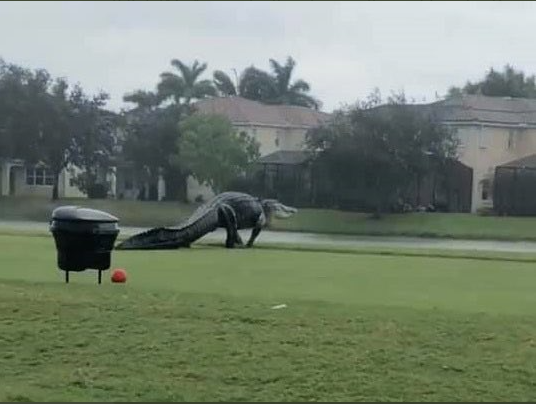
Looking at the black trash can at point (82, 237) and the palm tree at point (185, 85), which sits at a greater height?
the palm tree at point (185, 85)

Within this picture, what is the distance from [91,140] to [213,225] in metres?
32.8

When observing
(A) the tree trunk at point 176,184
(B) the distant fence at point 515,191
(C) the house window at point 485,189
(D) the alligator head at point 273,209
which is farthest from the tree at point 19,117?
(D) the alligator head at point 273,209

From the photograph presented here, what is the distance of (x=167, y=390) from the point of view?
25.9 ft

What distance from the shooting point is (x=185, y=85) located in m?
74.0

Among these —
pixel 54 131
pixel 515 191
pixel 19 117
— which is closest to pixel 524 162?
pixel 515 191

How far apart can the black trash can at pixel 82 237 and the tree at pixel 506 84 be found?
59442 mm

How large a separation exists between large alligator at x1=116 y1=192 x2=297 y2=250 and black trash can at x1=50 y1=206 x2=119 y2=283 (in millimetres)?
10436

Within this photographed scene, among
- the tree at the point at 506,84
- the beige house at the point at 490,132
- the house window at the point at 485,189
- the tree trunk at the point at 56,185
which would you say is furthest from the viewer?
the tree at the point at 506,84

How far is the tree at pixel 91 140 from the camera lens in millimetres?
59156

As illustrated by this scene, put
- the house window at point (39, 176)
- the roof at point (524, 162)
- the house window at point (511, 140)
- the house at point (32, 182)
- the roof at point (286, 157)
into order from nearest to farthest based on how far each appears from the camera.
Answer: the roof at point (524, 162) < the roof at point (286, 157) < the house window at point (511, 140) < the house window at point (39, 176) < the house at point (32, 182)

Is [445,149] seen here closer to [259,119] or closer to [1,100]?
[259,119]

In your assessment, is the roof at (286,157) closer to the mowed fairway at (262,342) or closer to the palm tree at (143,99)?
the palm tree at (143,99)

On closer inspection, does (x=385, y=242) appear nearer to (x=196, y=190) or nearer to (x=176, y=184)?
(x=196, y=190)

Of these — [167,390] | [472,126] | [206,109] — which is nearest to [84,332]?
[167,390]
